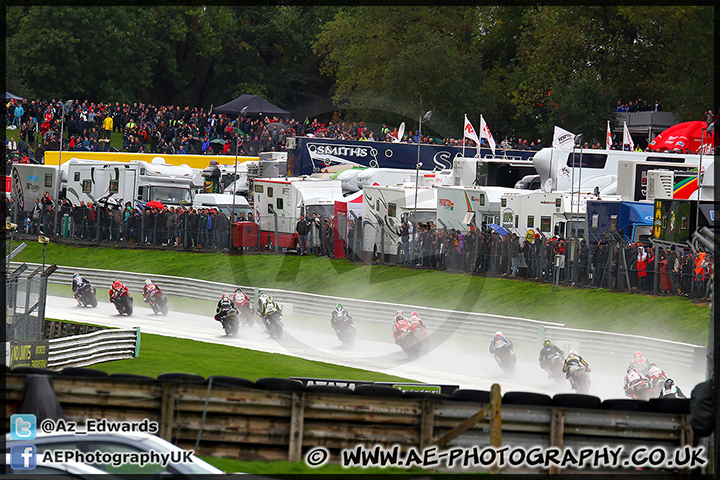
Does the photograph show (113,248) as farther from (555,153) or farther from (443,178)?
(555,153)

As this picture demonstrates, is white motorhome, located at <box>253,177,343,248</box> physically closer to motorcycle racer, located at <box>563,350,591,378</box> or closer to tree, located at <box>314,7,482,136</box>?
motorcycle racer, located at <box>563,350,591,378</box>

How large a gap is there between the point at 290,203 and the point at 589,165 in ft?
38.3

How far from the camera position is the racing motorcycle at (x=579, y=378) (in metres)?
20.5

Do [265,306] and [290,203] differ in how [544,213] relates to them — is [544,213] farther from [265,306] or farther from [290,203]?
[290,203]

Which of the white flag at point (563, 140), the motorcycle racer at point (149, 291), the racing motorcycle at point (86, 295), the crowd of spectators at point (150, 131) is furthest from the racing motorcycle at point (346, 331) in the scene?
the crowd of spectators at point (150, 131)

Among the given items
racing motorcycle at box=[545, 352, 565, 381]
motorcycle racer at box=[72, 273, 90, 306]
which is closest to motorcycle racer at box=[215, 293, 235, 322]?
motorcycle racer at box=[72, 273, 90, 306]

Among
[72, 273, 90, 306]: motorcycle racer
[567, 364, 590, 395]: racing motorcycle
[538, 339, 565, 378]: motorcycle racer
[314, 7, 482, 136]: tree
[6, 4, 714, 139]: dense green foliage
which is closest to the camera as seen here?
[567, 364, 590, 395]: racing motorcycle

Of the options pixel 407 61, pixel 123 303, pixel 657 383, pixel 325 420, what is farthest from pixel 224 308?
pixel 407 61

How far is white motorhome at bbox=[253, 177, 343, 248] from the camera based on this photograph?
3803 centimetres

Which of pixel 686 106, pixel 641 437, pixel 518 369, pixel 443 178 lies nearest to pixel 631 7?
pixel 686 106

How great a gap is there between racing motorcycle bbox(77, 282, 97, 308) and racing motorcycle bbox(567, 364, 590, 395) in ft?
57.4

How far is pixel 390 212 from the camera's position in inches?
1414

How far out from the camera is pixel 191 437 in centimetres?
1012

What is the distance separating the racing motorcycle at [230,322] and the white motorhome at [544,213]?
9.63 metres
